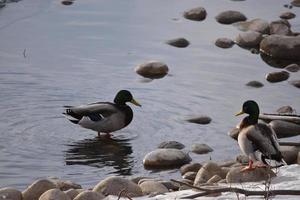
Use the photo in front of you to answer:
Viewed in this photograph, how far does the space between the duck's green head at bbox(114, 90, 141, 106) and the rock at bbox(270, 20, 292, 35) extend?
233 inches

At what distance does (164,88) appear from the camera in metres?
14.7

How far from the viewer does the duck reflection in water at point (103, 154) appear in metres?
11.4

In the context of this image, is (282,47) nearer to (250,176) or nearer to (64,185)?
(64,185)

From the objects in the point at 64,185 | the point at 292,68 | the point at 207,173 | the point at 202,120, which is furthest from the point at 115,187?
the point at 292,68

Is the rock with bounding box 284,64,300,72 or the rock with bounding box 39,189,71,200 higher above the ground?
the rock with bounding box 39,189,71,200

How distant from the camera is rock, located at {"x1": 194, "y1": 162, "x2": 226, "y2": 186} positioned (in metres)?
9.79

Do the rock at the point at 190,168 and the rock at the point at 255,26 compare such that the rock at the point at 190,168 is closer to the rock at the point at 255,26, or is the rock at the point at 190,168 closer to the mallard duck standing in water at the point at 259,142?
the mallard duck standing in water at the point at 259,142

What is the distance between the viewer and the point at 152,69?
15430 millimetres

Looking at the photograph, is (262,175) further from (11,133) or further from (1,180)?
(11,133)

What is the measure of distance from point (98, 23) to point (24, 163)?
26.3 ft

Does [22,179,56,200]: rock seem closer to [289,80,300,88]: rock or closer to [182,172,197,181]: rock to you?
[182,172,197,181]: rock

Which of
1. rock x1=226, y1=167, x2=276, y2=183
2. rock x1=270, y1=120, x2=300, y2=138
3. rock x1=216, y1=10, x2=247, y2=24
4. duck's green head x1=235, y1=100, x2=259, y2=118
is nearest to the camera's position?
rock x1=226, y1=167, x2=276, y2=183

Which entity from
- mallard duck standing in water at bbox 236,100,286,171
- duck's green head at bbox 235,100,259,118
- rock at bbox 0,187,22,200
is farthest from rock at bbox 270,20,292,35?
rock at bbox 0,187,22,200

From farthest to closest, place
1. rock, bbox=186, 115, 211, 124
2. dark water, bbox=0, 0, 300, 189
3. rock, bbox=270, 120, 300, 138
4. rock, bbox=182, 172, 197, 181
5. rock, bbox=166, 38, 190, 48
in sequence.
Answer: rock, bbox=166, 38, 190, 48
rock, bbox=186, 115, 211, 124
rock, bbox=270, 120, 300, 138
dark water, bbox=0, 0, 300, 189
rock, bbox=182, 172, 197, 181
